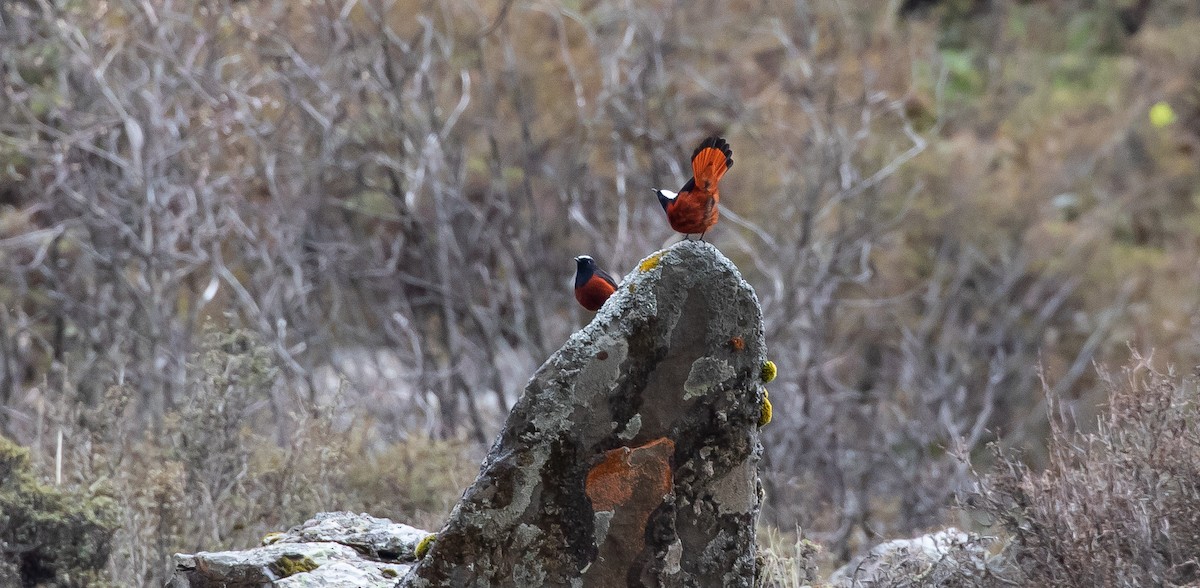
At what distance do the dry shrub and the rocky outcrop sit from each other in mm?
1952

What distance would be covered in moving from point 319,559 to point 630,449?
1027 millimetres

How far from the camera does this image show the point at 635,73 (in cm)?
1031

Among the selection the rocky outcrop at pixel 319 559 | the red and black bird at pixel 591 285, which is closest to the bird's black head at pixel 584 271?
the red and black bird at pixel 591 285

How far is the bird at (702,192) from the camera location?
3.30 meters

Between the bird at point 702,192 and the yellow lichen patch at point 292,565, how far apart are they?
1.40 meters

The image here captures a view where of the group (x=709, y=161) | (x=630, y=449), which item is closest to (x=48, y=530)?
(x=630, y=449)

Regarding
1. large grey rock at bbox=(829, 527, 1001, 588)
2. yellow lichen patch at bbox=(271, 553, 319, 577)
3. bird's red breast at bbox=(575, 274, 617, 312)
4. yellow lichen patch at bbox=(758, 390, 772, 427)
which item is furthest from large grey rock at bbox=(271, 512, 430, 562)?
large grey rock at bbox=(829, 527, 1001, 588)

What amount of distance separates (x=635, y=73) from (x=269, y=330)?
3.48 m

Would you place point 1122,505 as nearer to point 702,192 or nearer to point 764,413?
point 764,413

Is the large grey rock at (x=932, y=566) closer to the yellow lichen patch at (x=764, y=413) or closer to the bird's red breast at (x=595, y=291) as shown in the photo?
the yellow lichen patch at (x=764, y=413)

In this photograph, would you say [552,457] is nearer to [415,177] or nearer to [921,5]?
[415,177]

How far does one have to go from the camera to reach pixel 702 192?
10.9 ft

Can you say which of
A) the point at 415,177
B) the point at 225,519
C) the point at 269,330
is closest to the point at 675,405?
the point at 225,519

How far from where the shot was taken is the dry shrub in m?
4.07
